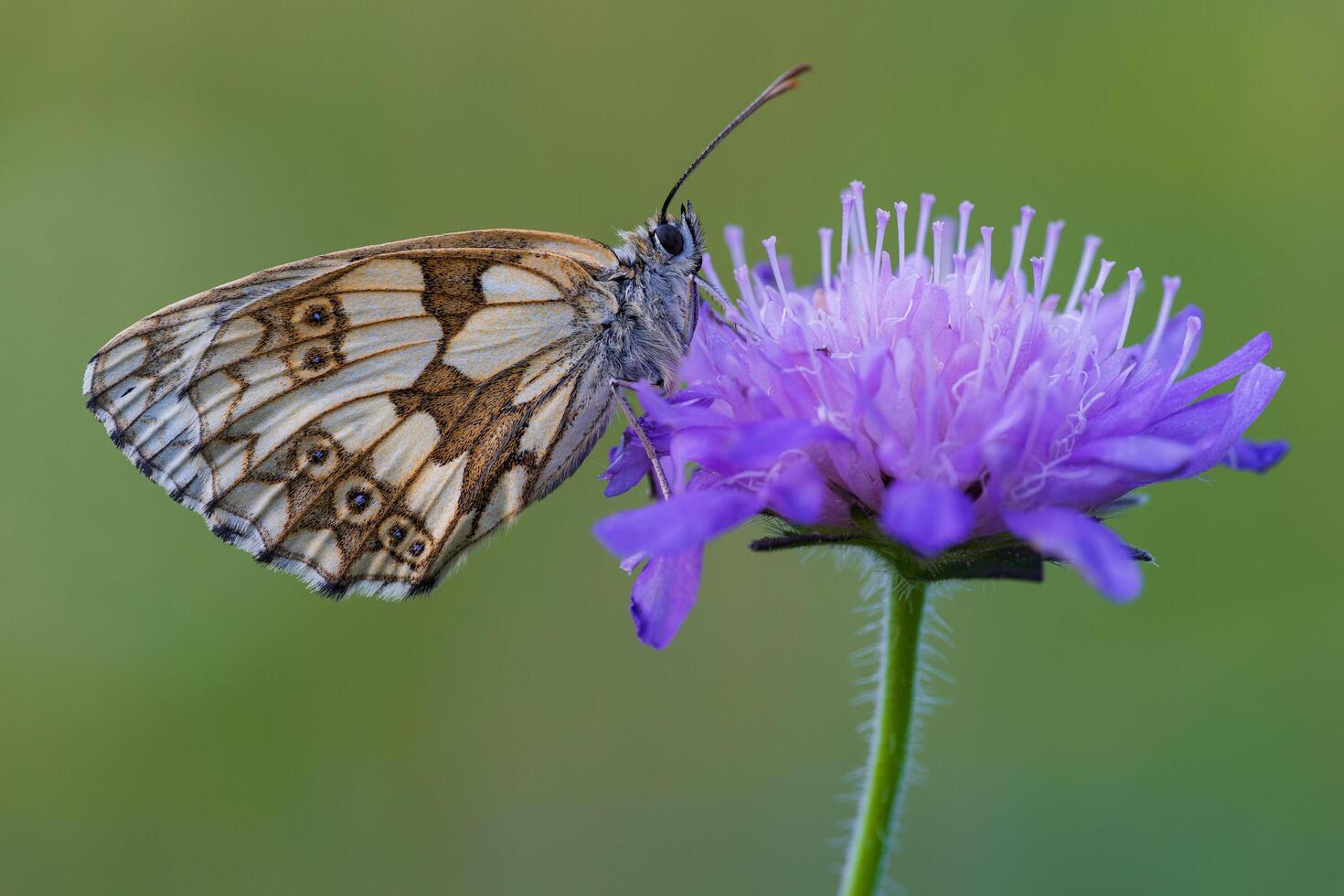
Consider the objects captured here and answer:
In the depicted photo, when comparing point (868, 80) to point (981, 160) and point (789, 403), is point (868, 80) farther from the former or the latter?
point (789, 403)

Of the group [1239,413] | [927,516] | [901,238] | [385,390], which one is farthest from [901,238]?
[385,390]

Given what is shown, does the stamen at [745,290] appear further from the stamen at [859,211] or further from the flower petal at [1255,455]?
the flower petal at [1255,455]

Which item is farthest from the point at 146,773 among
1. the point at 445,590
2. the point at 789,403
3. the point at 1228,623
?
the point at 1228,623

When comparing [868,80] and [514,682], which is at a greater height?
[868,80]

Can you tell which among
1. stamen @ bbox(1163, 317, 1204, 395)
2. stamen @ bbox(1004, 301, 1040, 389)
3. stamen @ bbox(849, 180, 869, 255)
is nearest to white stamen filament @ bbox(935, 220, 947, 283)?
stamen @ bbox(849, 180, 869, 255)

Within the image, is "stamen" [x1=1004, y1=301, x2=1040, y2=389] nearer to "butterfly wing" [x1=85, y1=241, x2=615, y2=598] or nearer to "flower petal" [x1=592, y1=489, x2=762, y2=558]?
"flower petal" [x1=592, y1=489, x2=762, y2=558]

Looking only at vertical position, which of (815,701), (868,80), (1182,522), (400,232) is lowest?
(815,701)
